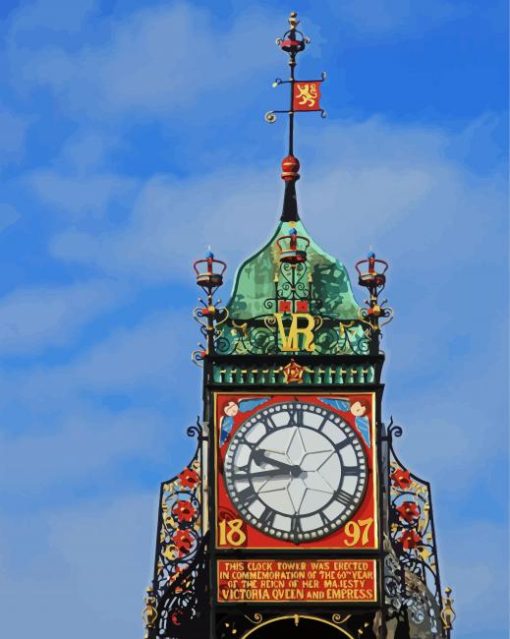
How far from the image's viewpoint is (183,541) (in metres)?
28.8

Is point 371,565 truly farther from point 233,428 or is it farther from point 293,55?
point 293,55

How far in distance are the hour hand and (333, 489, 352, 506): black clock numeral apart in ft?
1.55

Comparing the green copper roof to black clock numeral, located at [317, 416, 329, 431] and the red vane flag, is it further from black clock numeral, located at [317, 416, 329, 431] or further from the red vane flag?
the red vane flag

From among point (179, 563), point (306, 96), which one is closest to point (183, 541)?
point (179, 563)

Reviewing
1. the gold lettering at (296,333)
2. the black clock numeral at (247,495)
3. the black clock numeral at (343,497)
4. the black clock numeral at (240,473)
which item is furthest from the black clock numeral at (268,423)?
the black clock numeral at (343,497)

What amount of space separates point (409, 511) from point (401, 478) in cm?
40

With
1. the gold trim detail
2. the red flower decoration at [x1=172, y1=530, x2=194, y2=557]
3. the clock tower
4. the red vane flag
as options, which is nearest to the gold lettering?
the clock tower

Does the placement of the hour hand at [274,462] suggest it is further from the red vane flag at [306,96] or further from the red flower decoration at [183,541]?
the red vane flag at [306,96]

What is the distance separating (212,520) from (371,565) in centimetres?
178

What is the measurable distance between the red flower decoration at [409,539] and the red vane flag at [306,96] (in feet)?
16.3

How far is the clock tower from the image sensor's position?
27969mm

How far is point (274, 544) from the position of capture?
2806cm

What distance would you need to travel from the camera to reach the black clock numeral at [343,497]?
28219 mm

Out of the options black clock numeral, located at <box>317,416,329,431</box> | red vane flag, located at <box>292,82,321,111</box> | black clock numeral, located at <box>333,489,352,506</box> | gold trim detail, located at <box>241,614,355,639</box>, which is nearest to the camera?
gold trim detail, located at <box>241,614,355,639</box>
